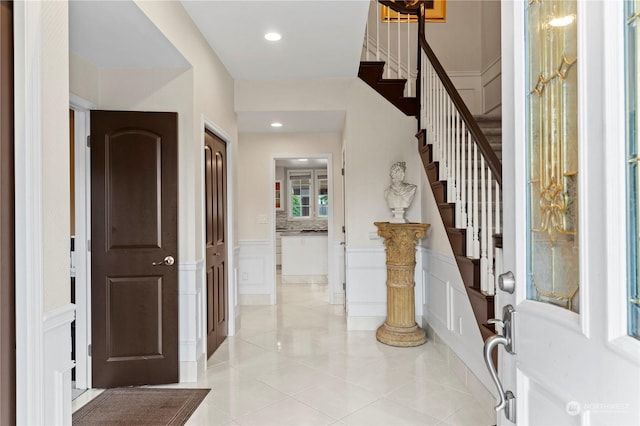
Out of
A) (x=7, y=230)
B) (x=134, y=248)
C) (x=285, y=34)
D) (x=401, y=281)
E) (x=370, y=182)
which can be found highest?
(x=285, y=34)

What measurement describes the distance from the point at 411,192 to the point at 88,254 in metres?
2.95

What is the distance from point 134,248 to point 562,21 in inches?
113

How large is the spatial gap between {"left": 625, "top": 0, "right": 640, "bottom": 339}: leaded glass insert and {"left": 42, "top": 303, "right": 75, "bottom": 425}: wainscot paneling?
65.3 inches

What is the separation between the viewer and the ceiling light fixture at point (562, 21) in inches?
28.3

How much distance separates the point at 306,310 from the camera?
5.18 m

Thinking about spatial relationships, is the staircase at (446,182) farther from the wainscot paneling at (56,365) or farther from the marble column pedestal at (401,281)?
the wainscot paneling at (56,365)

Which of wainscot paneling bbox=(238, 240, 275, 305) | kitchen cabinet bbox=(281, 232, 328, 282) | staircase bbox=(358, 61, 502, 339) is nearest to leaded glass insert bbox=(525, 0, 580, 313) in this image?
staircase bbox=(358, 61, 502, 339)

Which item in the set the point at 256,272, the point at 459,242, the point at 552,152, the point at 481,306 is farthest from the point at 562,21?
the point at 256,272

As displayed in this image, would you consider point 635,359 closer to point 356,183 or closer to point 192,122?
point 192,122

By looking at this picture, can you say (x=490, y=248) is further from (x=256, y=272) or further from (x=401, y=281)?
(x=256, y=272)

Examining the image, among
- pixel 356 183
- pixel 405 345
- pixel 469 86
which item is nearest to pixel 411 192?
pixel 356 183

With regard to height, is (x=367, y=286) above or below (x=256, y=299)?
above

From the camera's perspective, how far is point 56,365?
1452mm

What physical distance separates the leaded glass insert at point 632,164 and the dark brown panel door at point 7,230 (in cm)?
167
